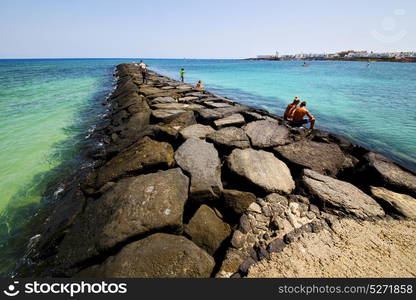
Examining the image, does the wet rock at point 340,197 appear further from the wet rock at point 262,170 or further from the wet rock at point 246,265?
the wet rock at point 246,265

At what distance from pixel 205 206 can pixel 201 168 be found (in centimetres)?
67

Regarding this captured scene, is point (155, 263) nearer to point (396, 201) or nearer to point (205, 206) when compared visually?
point (205, 206)

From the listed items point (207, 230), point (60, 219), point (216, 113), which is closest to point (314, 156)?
point (207, 230)

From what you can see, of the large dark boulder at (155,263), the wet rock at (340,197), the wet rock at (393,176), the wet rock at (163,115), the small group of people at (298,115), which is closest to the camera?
the large dark boulder at (155,263)

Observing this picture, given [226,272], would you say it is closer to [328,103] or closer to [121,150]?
[121,150]

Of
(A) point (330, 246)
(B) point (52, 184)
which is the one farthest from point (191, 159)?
(B) point (52, 184)

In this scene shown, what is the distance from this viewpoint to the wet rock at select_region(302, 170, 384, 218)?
264 cm

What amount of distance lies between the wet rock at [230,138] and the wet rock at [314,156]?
2.24 ft

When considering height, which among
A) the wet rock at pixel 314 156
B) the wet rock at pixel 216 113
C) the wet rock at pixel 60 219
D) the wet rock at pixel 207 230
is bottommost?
the wet rock at pixel 60 219

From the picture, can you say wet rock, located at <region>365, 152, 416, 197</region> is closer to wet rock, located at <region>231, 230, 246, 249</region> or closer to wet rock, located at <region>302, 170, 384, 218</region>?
wet rock, located at <region>302, 170, 384, 218</region>

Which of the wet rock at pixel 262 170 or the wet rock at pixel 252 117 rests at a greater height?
the wet rock at pixel 252 117

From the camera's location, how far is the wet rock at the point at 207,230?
91.7 inches

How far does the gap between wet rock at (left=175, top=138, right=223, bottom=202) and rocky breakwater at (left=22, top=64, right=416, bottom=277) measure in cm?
1

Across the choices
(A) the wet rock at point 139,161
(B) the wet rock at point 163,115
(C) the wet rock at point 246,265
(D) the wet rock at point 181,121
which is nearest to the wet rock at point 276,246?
(C) the wet rock at point 246,265
